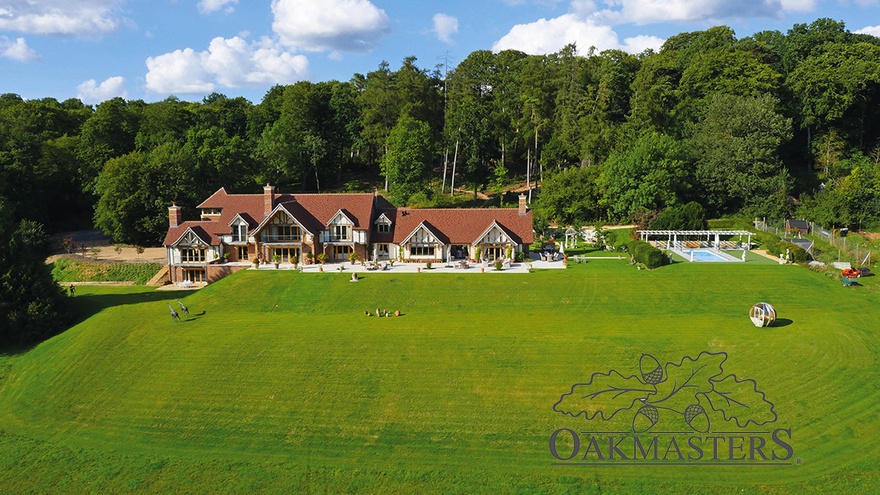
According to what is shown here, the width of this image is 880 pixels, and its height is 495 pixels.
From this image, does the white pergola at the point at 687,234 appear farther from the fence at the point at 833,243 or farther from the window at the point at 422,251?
the window at the point at 422,251

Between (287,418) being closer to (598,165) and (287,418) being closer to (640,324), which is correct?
(640,324)

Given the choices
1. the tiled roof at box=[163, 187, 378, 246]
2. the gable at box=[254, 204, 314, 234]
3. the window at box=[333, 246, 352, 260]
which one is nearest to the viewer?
the gable at box=[254, 204, 314, 234]

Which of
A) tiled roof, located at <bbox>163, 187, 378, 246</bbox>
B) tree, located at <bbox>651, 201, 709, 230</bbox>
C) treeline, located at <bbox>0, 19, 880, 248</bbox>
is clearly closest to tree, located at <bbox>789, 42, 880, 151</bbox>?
treeline, located at <bbox>0, 19, 880, 248</bbox>

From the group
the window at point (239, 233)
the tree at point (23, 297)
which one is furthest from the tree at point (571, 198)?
the tree at point (23, 297)

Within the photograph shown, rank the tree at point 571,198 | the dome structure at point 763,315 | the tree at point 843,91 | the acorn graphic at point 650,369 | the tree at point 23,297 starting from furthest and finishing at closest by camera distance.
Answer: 1. the tree at point 843,91
2. the tree at point 571,198
3. the tree at point 23,297
4. the dome structure at point 763,315
5. the acorn graphic at point 650,369

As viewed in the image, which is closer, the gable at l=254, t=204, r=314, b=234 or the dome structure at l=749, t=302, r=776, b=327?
the dome structure at l=749, t=302, r=776, b=327

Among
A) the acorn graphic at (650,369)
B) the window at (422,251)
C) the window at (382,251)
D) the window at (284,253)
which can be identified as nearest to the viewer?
the acorn graphic at (650,369)

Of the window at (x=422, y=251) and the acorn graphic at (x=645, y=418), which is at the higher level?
the window at (x=422, y=251)

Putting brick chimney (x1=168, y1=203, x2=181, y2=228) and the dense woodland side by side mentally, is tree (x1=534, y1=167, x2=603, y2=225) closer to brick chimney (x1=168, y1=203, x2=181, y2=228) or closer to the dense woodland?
the dense woodland
